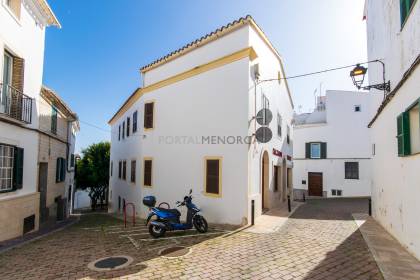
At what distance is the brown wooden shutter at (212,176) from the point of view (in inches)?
421

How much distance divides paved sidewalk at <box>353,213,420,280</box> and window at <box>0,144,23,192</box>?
1094 cm

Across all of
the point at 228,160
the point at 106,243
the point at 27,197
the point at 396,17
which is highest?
the point at 396,17

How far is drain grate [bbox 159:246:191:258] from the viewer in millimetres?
6633

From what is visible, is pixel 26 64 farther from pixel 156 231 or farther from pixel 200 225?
pixel 200 225

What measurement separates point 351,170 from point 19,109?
24.4 meters

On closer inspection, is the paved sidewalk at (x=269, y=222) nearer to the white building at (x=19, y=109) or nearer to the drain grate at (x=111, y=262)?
the drain grate at (x=111, y=262)

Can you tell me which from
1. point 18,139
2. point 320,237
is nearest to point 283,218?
point 320,237

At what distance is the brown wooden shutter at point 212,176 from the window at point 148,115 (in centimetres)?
455

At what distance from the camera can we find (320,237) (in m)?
8.19

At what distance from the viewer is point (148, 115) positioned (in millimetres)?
14227

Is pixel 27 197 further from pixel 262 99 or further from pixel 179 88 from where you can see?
pixel 262 99

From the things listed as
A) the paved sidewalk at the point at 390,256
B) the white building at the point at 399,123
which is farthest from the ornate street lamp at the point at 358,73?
the paved sidewalk at the point at 390,256

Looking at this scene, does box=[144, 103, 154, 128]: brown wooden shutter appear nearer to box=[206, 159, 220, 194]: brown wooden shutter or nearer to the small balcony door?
box=[206, 159, 220, 194]: brown wooden shutter

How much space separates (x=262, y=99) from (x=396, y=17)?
5.54 metres
